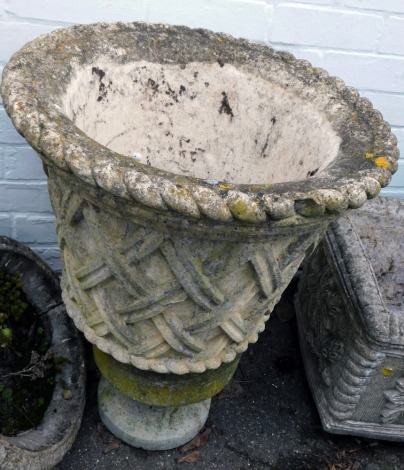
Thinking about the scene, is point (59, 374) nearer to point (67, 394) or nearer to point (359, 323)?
point (67, 394)

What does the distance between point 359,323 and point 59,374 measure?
0.81 meters

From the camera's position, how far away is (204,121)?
1.54 m

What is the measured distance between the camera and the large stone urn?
1.00 metres

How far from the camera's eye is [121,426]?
1677 millimetres

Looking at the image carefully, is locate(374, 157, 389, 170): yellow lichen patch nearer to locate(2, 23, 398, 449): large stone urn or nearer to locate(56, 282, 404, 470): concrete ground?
locate(2, 23, 398, 449): large stone urn

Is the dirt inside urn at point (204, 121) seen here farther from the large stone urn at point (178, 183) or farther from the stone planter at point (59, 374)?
the stone planter at point (59, 374)

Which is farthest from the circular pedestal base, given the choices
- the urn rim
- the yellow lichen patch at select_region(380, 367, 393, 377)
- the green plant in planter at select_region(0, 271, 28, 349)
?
the urn rim

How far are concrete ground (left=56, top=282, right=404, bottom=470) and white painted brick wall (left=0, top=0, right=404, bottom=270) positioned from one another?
0.54 m

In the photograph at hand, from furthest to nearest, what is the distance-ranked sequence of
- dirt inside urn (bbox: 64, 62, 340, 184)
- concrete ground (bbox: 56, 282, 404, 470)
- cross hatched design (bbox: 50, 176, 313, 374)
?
1. concrete ground (bbox: 56, 282, 404, 470)
2. dirt inside urn (bbox: 64, 62, 340, 184)
3. cross hatched design (bbox: 50, 176, 313, 374)

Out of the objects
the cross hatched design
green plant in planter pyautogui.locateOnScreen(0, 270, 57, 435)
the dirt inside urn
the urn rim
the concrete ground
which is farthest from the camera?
the concrete ground

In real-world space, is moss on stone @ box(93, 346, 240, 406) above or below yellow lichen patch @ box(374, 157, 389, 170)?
below

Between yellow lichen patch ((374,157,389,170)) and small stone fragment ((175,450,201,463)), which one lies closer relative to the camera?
yellow lichen patch ((374,157,389,170))

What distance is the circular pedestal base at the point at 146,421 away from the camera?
1658mm

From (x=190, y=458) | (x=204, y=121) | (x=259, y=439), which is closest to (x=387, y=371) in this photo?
(x=259, y=439)
